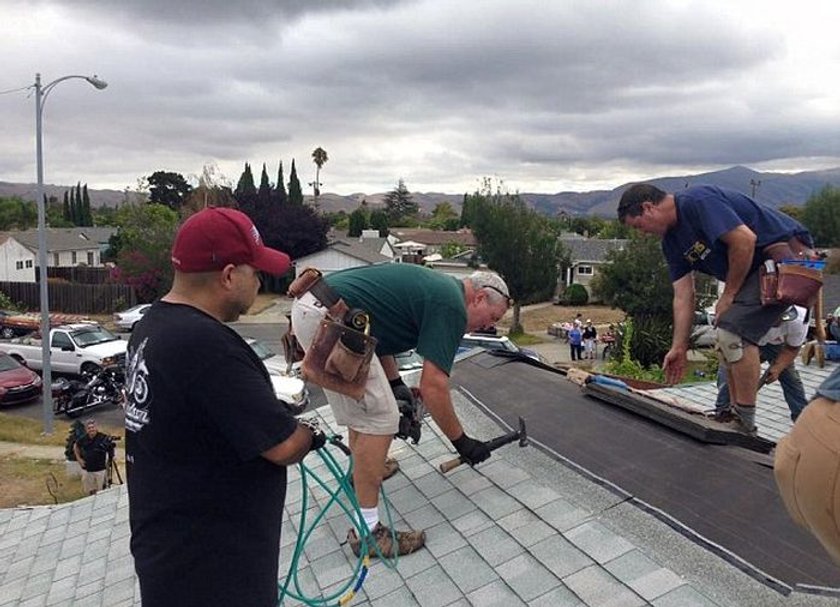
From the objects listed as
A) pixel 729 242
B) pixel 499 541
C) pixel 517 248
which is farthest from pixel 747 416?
pixel 517 248

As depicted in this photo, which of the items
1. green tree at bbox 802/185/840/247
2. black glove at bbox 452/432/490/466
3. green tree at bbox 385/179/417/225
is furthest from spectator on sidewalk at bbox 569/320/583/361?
green tree at bbox 385/179/417/225

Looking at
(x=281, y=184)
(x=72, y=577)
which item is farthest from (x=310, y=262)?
(x=72, y=577)

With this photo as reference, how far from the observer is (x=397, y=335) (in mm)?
3807

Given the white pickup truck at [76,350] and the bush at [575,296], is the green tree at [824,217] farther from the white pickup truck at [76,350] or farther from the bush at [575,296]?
the white pickup truck at [76,350]

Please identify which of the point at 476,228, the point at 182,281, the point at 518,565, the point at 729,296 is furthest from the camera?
the point at 476,228

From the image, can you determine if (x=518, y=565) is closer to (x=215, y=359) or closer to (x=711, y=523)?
(x=711, y=523)

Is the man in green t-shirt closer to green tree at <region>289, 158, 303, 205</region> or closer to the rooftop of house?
the rooftop of house

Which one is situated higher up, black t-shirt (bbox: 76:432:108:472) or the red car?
black t-shirt (bbox: 76:432:108:472)

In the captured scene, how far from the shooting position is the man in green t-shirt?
137 inches

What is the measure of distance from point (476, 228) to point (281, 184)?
3774 cm

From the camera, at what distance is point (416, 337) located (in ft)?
12.6

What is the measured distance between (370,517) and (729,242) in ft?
8.02

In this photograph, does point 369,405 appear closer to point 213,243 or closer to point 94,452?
point 213,243

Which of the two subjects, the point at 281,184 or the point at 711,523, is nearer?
the point at 711,523
